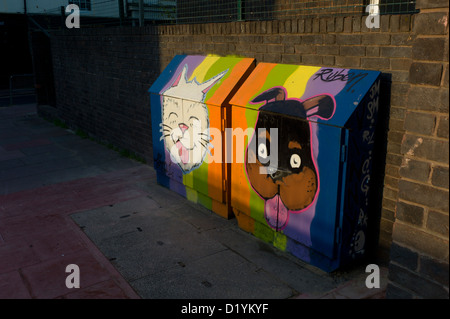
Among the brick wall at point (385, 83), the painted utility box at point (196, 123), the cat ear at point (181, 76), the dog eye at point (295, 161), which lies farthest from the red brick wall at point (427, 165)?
the cat ear at point (181, 76)

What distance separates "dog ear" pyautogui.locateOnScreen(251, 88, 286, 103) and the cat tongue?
65.4 inches

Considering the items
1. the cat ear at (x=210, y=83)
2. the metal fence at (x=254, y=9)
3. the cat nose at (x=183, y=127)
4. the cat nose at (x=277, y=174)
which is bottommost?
the cat nose at (x=277, y=174)

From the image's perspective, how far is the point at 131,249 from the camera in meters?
5.06

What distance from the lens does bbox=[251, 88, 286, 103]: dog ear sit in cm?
471

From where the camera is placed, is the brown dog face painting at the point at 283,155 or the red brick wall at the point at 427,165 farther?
the brown dog face painting at the point at 283,155

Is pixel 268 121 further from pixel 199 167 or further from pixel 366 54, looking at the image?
pixel 199 167

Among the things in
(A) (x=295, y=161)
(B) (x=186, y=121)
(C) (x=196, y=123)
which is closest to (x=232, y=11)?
(B) (x=186, y=121)

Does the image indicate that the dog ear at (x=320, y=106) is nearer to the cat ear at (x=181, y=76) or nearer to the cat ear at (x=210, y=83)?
the cat ear at (x=210, y=83)

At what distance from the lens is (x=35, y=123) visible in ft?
42.7

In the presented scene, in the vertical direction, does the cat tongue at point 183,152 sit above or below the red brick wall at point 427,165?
below

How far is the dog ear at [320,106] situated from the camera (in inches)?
162

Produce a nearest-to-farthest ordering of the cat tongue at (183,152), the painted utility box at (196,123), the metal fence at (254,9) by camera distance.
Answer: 1. the painted utility box at (196,123)
2. the metal fence at (254,9)
3. the cat tongue at (183,152)

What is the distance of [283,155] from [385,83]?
1255 mm
